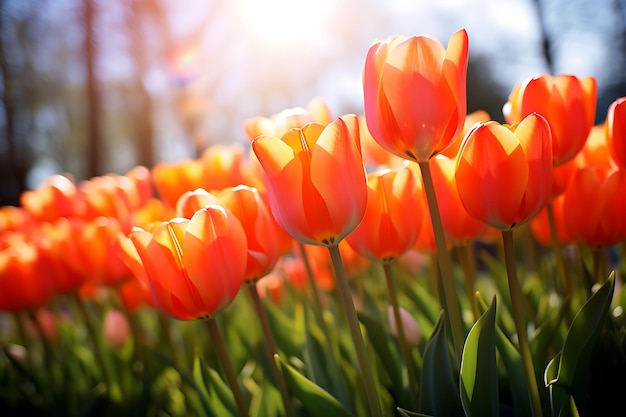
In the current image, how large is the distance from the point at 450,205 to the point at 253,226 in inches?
11.3

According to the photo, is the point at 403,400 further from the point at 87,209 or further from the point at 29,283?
the point at 87,209

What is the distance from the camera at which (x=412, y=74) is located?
66 centimetres

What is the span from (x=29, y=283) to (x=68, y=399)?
298 millimetres

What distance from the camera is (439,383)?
770 mm

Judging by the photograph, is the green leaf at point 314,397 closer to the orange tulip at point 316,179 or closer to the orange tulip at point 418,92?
the orange tulip at point 316,179

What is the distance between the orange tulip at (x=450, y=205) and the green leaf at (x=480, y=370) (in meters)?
0.20

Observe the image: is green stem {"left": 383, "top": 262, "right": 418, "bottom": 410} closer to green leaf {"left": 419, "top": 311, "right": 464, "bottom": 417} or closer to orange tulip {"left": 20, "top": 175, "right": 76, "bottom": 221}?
green leaf {"left": 419, "top": 311, "right": 464, "bottom": 417}


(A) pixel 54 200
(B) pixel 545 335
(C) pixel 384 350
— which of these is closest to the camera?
(B) pixel 545 335

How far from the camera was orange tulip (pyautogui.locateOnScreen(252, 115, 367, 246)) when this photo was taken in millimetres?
654

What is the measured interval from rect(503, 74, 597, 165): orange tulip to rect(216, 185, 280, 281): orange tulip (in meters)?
0.41

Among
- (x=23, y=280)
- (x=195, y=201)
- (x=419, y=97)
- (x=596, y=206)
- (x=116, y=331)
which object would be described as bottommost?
(x=116, y=331)

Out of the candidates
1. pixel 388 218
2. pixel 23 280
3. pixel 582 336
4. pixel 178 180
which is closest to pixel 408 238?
pixel 388 218

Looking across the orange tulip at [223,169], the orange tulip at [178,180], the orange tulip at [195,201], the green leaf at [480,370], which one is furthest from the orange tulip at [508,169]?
the orange tulip at [178,180]

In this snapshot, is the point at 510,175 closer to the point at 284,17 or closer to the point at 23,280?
the point at 23,280
